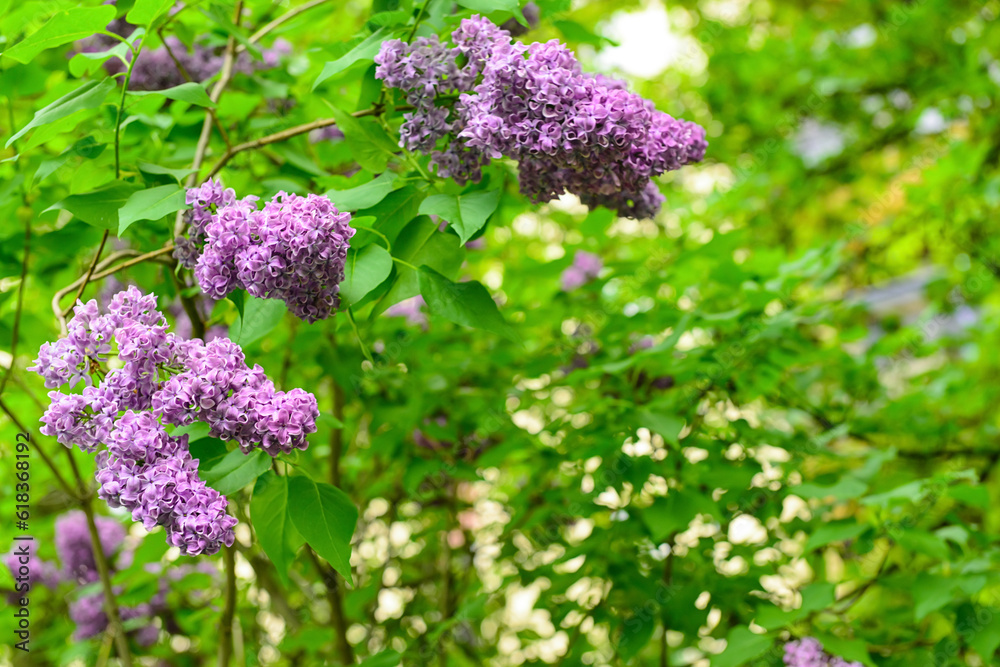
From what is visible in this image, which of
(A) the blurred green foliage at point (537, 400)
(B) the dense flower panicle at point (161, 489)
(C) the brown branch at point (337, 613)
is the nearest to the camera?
(B) the dense flower panicle at point (161, 489)

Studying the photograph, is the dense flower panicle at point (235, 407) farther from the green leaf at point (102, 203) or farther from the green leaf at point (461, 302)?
the green leaf at point (102, 203)

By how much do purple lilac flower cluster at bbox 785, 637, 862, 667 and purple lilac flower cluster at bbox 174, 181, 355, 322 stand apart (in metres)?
1.21

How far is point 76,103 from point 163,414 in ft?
1.69

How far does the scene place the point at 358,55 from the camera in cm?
131

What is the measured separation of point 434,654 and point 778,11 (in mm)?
5723

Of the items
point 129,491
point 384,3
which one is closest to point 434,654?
point 129,491

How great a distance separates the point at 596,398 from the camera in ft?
6.50

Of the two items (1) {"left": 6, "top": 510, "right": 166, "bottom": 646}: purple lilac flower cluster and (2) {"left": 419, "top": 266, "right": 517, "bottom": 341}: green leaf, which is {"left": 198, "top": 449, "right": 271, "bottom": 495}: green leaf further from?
(1) {"left": 6, "top": 510, "right": 166, "bottom": 646}: purple lilac flower cluster

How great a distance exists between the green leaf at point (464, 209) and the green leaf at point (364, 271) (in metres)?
0.09

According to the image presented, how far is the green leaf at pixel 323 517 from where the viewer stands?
1184 mm

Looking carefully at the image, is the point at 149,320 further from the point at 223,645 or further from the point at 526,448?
the point at 526,448

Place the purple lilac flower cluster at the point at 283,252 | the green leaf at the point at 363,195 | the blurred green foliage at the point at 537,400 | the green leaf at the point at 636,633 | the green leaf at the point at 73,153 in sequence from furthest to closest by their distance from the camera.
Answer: the green leaf at the point at 636,633, the blurred green foliage at the point at 537,400, the green leaf at the point at 73,153, the green leaf at the point at 363,195, the purple lilac flower cluster at the point at 283,252

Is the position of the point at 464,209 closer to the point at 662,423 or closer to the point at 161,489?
the point at 161,489

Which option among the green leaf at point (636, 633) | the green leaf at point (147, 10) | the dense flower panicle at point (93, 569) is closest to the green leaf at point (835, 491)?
the green leaf at point (636, 633)
